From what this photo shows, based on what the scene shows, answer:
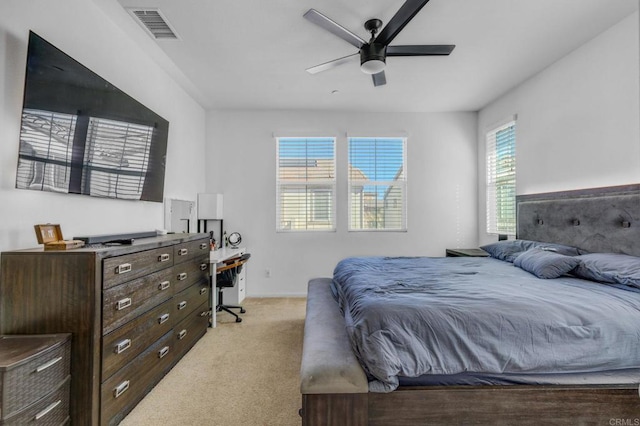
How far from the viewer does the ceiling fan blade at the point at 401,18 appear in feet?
6.12

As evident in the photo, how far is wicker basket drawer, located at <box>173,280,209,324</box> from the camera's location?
101 inches

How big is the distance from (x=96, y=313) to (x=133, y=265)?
15.4 inches

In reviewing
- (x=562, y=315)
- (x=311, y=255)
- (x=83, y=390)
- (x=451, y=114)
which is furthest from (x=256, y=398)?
(x=451, y=114)

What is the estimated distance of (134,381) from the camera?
1940mm

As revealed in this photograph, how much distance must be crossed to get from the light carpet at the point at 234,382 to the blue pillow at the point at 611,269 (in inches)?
92.5

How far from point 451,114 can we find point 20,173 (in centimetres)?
498

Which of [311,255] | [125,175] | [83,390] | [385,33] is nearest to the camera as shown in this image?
[83,390]

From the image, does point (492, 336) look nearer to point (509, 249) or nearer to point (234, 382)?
point (234, 382)

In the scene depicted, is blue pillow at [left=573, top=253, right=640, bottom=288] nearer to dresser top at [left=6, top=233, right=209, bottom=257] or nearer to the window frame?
the window frame

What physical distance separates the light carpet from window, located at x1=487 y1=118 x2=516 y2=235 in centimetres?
309

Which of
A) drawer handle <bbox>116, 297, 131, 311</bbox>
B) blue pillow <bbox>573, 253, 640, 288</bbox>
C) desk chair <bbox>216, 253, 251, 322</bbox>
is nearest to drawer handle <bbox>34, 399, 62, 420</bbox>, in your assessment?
drawer handle <bbox>116, 297, 131, 311</bbox>

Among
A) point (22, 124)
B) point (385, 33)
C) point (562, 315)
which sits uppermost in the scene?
point (385, 33)

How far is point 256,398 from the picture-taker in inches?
81.7

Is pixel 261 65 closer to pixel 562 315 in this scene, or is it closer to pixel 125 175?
pixel 125 175
